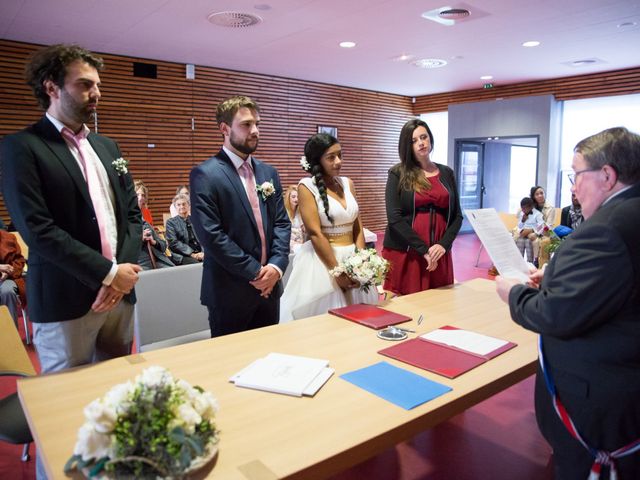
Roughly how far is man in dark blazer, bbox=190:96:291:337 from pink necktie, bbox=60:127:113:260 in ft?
1.78

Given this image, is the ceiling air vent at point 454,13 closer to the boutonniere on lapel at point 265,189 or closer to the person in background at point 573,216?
the person in background at point 573,216

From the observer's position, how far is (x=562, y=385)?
1.62 meters

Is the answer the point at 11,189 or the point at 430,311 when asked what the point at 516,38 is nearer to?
the point at 430,311

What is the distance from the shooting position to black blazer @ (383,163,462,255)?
10.8ft

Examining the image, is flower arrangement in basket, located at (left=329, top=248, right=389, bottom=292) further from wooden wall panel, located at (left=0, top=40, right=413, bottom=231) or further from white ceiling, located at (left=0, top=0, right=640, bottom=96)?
wooden wall panel, located at (left=0, top=40, right=413, bottom=231)

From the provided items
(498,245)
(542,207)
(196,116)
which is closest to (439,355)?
Answer: (498,245)

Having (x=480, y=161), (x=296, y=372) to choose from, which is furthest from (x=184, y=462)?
(x=480, y=161)

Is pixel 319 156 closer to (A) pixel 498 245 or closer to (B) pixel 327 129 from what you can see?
(A) pixel 498 245

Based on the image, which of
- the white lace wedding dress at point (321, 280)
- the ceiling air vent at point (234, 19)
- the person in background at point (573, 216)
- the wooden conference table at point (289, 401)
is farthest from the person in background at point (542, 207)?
the wooden conference table at point (289, 401)

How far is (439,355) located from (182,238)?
472 cm

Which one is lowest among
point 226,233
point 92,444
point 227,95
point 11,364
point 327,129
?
point 11,364

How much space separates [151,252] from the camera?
5.84 m

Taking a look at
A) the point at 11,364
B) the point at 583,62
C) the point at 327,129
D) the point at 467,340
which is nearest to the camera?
the point at 467,340

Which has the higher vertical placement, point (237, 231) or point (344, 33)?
point (344, 33)
